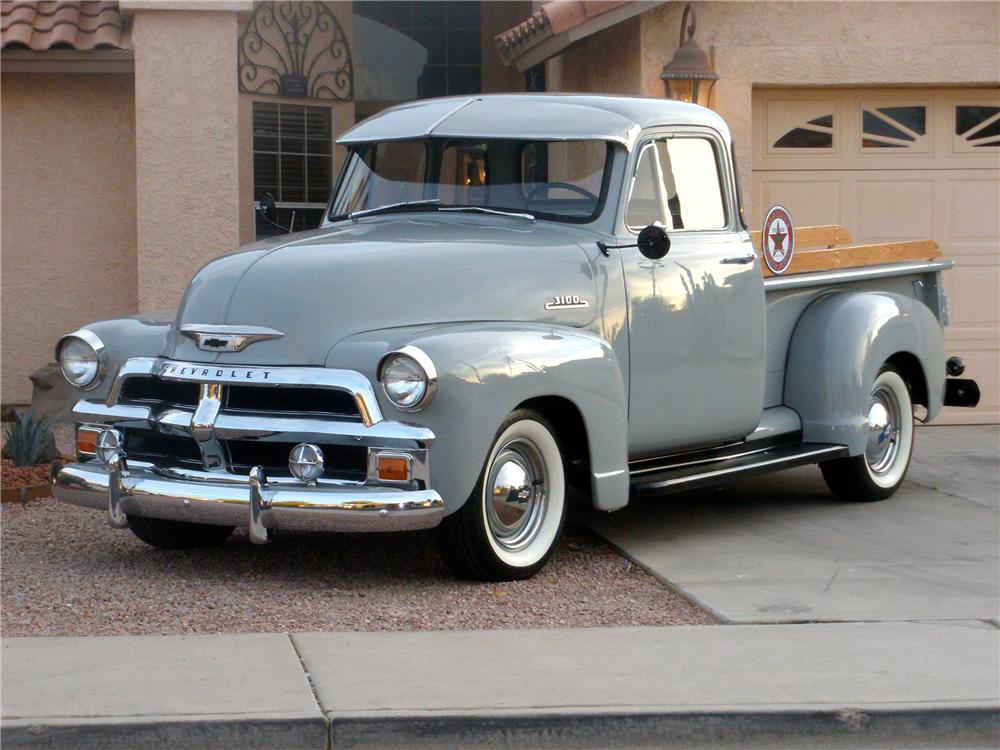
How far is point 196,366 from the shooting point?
5.98 meters

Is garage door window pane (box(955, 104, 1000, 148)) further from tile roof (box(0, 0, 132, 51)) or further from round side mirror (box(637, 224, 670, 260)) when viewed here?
tile roof (box(0, 0, 132, 51))

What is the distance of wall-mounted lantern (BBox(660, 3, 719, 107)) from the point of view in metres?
10.6

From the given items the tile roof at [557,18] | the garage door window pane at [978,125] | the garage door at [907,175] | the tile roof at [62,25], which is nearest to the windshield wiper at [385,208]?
the tile roof at [557,18]

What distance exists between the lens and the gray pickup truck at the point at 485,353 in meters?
5.71

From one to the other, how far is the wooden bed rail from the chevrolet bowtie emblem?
10.1ft

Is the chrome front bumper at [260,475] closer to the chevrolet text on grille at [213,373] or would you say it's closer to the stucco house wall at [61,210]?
the chevrolet text on grille at [213,373]

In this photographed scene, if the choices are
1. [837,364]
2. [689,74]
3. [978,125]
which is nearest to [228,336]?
[837,364]

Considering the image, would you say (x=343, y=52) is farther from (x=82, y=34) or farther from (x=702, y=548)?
(x=702, y=548)

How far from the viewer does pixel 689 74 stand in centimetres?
1057

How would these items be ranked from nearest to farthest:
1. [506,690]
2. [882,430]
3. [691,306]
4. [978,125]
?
[506,690] < [691,306] < [882,430] < [978,125]

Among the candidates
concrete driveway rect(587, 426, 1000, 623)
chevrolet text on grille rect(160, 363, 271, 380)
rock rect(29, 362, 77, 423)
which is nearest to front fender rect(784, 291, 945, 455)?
concrete driveway rect(587, 426, 1000, 623)

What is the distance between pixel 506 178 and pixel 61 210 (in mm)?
6403

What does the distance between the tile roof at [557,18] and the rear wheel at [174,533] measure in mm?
5633

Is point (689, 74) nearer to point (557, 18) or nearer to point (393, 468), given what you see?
point (557, 18)
